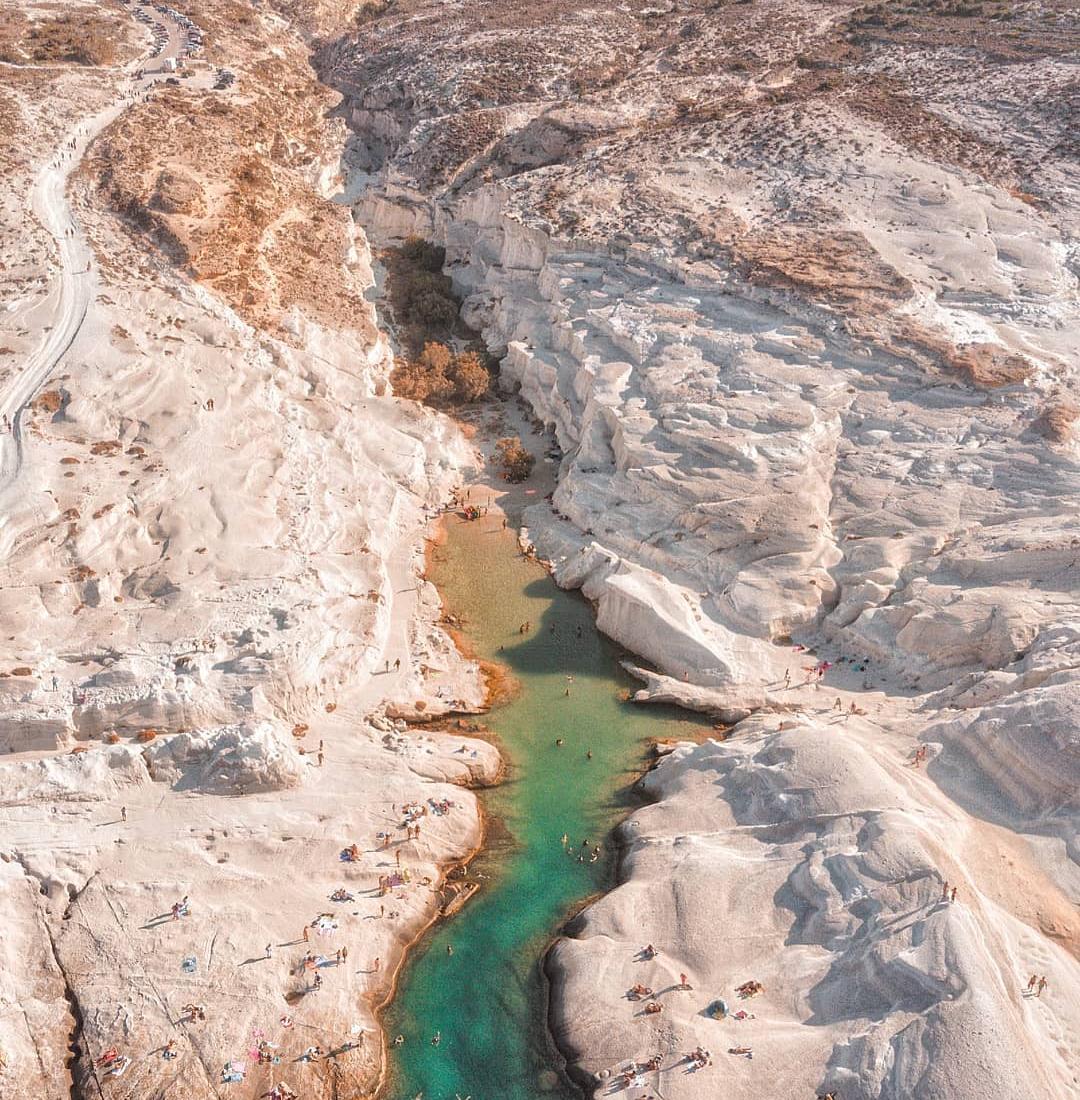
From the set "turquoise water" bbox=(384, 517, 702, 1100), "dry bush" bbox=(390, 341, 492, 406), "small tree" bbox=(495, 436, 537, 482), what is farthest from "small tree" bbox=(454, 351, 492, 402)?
"turquoise water" bbox=(384, 517, 702, 1100)

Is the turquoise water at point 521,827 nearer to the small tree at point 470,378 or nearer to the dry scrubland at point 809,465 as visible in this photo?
the dry scrubland at point 809,465

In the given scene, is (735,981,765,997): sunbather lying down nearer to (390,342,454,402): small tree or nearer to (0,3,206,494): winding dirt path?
(0,3,206,494): winding dirt path

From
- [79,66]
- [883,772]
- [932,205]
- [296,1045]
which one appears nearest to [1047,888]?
[883,772]

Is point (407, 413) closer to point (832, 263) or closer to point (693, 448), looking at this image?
point (693, 448)

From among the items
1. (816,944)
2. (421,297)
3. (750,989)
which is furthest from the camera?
(421,297)

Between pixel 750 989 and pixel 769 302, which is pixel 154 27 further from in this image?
pixel 750 989

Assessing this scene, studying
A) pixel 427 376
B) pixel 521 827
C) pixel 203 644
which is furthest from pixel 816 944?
pixel 427 376
